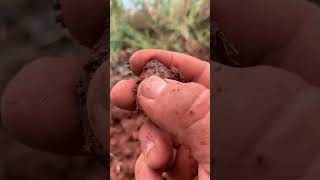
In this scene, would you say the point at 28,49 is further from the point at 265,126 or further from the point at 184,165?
the point at 265,126

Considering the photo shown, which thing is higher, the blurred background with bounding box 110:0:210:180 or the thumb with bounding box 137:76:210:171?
the thumb with bounding box 137:76:210:171

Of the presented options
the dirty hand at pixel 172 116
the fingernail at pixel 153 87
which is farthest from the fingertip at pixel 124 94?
the fingernail at pixel 153 87

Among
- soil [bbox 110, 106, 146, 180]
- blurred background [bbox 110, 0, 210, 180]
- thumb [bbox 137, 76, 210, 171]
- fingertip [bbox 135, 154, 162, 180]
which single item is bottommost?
soil [bbox 110, 106, 146, 180]

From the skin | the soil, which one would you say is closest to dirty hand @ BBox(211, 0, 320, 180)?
the skin

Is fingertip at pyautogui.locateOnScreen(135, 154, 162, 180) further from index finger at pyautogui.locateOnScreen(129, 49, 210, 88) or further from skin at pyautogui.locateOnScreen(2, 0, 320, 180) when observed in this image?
index finger at pyautogui.locateOnScreen(129, 49, 210, 88)

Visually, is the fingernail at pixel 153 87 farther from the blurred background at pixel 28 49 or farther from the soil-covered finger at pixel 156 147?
the blurred background at pixel 28 49

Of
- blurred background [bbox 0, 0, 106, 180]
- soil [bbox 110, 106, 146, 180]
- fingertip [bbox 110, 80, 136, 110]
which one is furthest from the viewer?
soil [bbox 110, 106, 146, 180]

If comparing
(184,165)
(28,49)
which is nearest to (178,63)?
(184,165)

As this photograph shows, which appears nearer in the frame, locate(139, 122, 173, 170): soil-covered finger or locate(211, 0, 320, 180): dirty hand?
locate(211, 0, 320, 180): dirty hand

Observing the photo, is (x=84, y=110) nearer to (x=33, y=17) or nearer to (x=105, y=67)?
(x=105, y=67)
